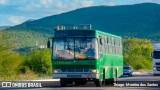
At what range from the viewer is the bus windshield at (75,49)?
30.3 meters

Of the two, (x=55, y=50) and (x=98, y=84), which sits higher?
(x=55, y=50)

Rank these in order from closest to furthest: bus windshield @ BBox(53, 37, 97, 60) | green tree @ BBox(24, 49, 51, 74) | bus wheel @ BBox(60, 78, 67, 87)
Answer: bus windshield @ BBox(53, 37, 97, 60)
bus wheel @ BBox(60, 78, 67, 87)
green tree @ BBox(24, 49, 51, 74)

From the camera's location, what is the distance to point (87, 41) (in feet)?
100

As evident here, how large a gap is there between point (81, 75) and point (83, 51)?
1.37 m

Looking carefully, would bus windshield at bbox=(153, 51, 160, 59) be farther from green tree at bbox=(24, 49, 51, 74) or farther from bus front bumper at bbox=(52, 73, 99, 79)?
bus front bumper at bbox=(52, 73, 99, 79)

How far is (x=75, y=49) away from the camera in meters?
30.4

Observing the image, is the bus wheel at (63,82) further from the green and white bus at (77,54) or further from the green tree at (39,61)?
the green tree at (39,61)

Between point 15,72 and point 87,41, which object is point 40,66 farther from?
point 87,41

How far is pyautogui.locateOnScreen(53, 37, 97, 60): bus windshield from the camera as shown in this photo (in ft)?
99.3

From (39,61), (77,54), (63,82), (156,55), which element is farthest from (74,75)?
(39,61)

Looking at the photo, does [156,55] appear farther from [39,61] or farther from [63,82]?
[63,82]

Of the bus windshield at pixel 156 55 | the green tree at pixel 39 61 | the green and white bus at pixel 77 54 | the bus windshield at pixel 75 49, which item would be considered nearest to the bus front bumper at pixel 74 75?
the green and white bus at pixel 77 54

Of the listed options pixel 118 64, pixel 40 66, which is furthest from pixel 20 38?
pixel 118 64

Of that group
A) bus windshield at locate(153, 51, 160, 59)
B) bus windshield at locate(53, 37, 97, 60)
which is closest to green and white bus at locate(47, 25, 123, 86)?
bus windshield at locate(53, 37, 97, 60)
